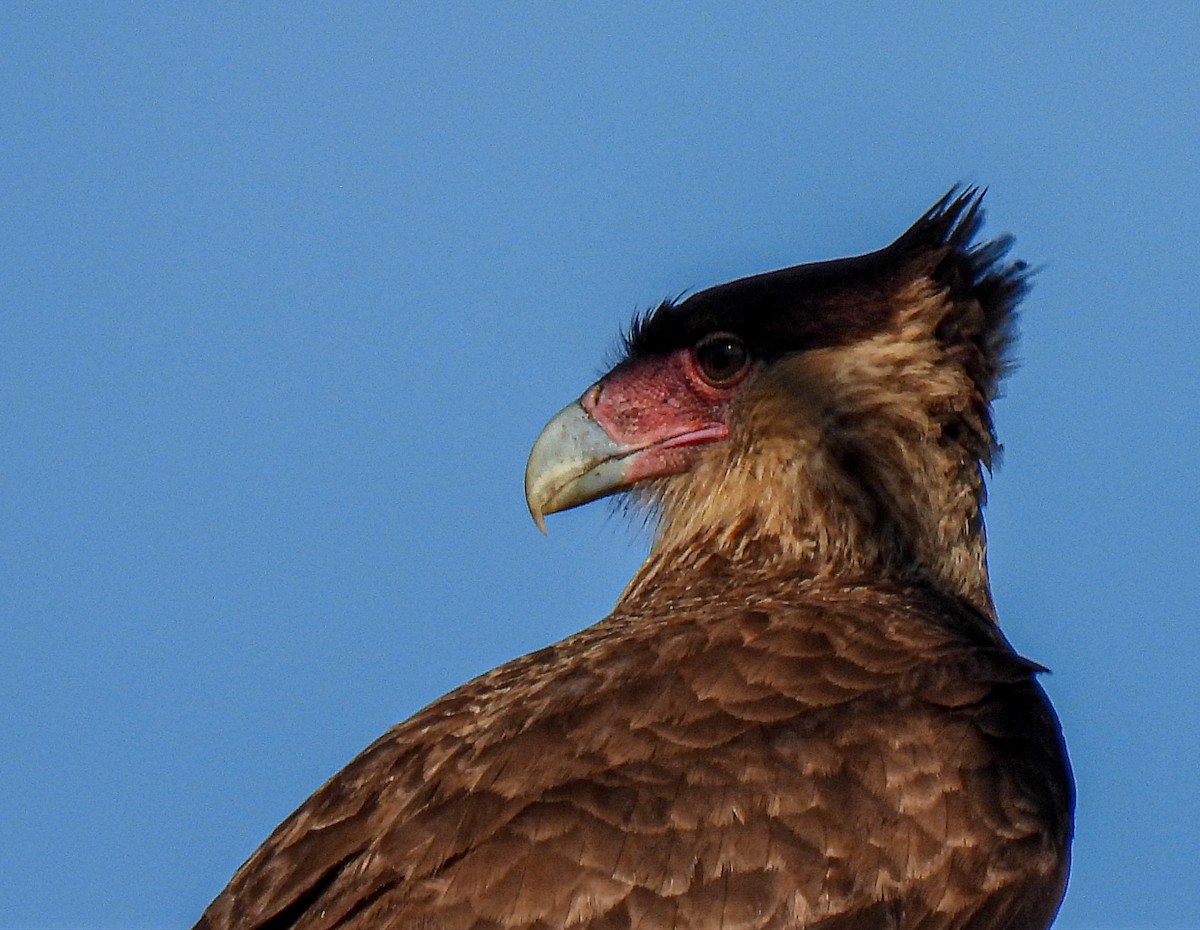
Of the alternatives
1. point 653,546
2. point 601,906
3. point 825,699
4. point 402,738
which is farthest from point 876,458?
point 601,906

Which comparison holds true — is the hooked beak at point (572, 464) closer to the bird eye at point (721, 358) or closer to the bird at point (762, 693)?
the bird at point (762, 693)

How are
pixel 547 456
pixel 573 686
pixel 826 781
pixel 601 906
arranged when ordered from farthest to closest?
pixel 547 456, pixel 573 686, pixel 826 781, pixel 601 906

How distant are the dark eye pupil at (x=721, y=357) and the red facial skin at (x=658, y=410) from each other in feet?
0.08

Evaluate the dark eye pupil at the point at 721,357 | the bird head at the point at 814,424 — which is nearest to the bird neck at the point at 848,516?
the bird head at the point at 814,424

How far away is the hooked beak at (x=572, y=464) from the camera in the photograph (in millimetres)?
5730

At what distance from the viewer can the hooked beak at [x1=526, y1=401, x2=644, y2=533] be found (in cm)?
573

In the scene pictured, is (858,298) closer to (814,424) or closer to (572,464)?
(814,424)

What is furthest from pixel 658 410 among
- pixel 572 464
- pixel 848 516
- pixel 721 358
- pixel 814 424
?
pixel 848 516

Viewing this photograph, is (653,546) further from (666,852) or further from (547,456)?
(666,852)

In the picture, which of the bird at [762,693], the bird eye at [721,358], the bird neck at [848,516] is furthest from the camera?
the bird eye at [721,358]

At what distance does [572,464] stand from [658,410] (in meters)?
0.33

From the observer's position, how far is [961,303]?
5.96 meters

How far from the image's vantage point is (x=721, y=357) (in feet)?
19.3

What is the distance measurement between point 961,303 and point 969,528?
0.63 metres
